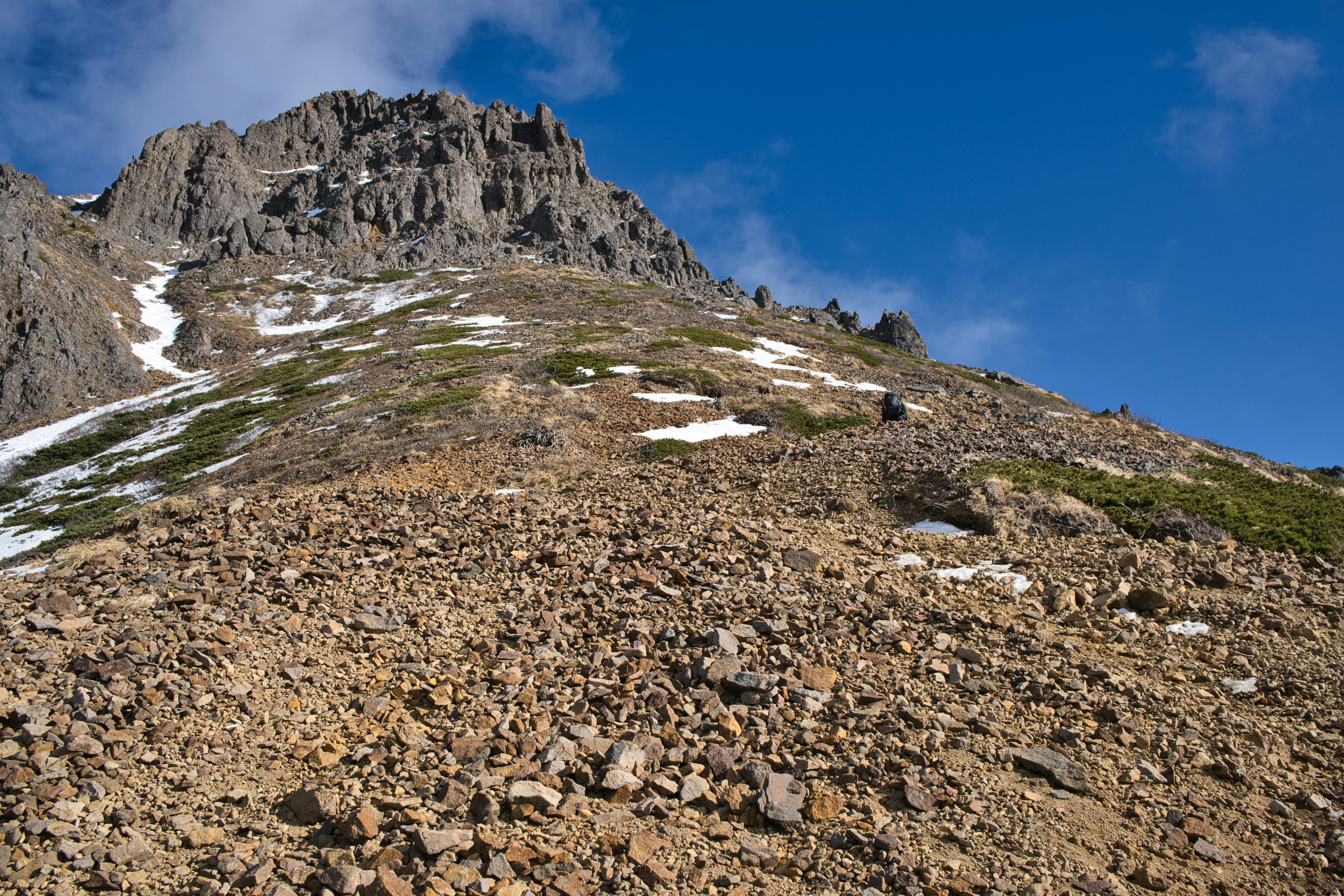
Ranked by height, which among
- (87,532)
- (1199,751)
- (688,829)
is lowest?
(87,532)

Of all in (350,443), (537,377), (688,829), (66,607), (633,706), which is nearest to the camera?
(688,829)

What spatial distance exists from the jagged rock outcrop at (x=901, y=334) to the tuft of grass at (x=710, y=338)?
49.2m

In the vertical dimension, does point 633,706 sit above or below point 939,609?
below

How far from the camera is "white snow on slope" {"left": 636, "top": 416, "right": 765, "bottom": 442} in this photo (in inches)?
934

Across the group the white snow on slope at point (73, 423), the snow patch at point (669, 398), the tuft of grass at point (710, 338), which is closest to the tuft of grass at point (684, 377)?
the snow patch at point (669, 398)

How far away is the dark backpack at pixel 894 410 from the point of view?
2541 cm

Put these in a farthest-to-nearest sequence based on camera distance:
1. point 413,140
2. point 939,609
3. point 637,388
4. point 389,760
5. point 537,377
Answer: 1. point 413,140
2. point 537,377
3. point 637,388
4. point 939,609
5. point 389,760

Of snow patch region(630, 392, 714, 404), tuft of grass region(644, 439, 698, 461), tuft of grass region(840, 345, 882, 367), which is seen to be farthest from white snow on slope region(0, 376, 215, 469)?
tuft of grass region(840, 345, 882, 367)

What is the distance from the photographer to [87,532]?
58.9ft

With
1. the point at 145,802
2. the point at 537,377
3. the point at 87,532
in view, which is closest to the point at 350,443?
the point at 87,532

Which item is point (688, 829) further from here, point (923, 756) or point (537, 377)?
point (537, 377)

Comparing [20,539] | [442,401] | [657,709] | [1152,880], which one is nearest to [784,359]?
[442,401]

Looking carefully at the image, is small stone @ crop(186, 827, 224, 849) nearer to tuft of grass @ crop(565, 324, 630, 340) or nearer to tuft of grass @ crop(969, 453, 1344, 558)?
tuft of grass @ crop(969, 453, 1344, 558)

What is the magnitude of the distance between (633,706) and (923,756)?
328 cm
